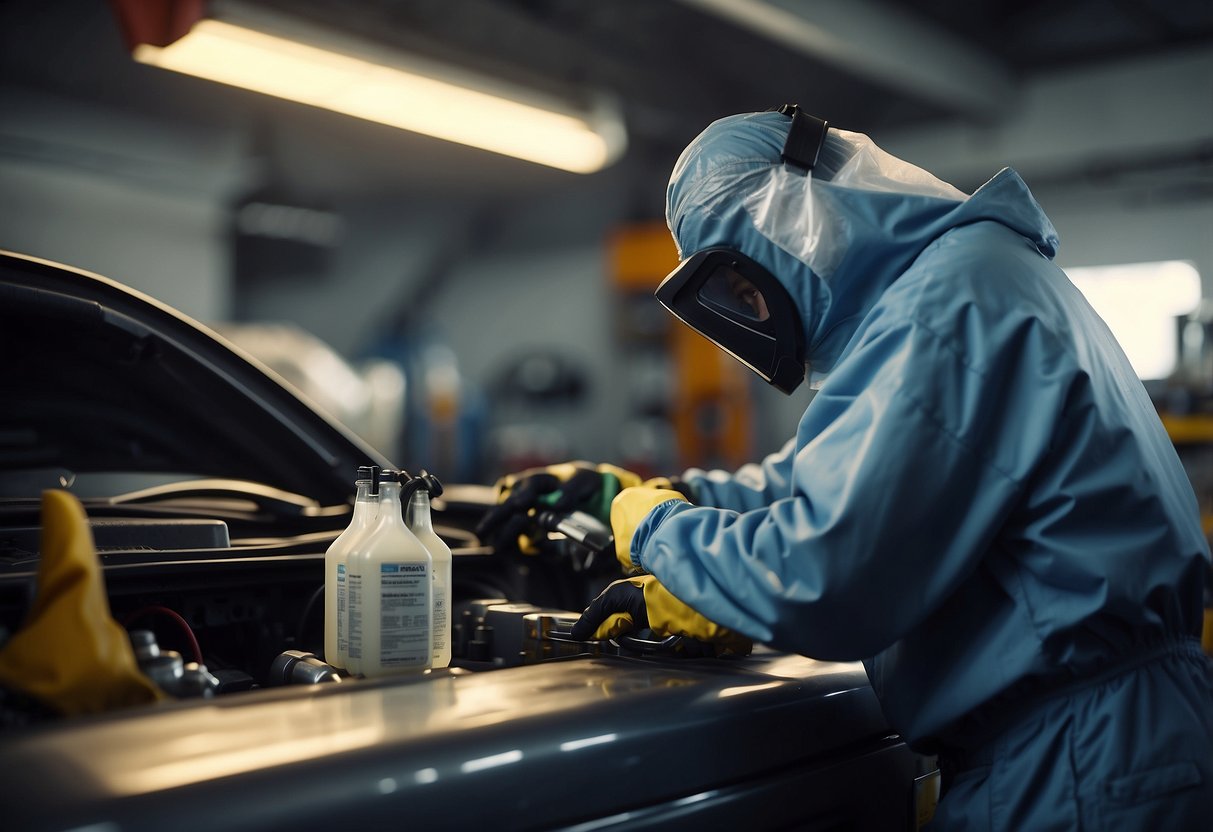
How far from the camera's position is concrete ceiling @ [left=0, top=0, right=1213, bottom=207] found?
5.45 meters

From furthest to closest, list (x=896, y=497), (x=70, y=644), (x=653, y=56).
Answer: (x=653, y=56), (x=896, y=497), (x=70, y=644)

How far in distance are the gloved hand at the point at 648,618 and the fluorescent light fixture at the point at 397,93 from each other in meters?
3.08

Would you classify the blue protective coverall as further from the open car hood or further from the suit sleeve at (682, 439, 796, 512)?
the open car hood

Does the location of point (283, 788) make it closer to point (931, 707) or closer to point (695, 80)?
point (931, 707)

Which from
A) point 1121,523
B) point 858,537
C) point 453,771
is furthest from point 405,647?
point 1121,523

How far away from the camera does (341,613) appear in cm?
135

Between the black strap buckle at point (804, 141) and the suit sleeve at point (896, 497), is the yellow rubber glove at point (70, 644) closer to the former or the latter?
the suit sleeve at point (896, 497)

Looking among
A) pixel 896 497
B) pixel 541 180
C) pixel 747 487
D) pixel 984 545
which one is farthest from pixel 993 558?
pixel 541 180

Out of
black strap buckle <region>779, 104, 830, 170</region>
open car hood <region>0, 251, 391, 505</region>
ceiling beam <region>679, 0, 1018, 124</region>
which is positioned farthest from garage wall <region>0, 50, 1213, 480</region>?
black strap buckle <region>779, 104, 830, 170</region>

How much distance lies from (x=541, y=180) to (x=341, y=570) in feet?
32.3

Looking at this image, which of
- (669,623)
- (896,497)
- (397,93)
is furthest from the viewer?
(397,93)

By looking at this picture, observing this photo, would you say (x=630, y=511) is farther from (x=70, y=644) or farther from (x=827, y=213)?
(x=70, y=644)

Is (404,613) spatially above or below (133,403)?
below

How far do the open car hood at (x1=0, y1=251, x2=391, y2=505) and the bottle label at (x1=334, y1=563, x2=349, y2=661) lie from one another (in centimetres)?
54
